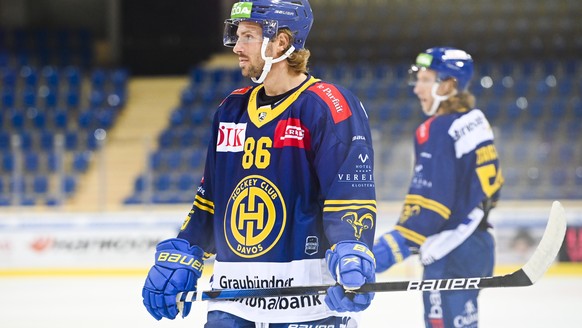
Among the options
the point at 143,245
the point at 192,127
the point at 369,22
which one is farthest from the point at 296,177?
the point at 369,22

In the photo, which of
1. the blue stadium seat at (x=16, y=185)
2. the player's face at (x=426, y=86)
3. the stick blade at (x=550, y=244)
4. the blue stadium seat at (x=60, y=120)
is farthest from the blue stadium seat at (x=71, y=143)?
the stick blade at (x=550, y=244)

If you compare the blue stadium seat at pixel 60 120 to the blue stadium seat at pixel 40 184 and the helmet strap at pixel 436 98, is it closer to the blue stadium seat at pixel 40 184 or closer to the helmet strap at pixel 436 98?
the blue stadium seat at pixel 40 184

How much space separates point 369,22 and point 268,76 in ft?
45.6

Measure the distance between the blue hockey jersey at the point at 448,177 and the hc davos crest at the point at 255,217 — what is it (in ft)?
3.84

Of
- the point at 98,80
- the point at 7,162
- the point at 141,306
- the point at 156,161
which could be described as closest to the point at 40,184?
the point at 7,162

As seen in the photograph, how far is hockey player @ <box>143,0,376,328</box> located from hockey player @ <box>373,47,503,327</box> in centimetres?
107

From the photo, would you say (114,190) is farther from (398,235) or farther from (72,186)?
(398,235)

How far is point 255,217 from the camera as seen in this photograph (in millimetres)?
2498

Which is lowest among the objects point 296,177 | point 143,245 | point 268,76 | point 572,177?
point 143,245

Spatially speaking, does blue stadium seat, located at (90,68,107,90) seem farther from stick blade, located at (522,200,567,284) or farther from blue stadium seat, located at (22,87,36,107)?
stick blade, located at (522,200,567,284)

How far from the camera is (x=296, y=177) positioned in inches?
98.0

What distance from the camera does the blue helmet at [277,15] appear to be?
2561mm

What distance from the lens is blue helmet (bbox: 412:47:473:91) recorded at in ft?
12.7

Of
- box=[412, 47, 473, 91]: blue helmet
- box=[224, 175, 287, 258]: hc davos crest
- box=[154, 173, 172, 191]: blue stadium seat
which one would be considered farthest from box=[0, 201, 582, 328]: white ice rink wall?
box=[224, 175, 287, 258]: hc davos crest
